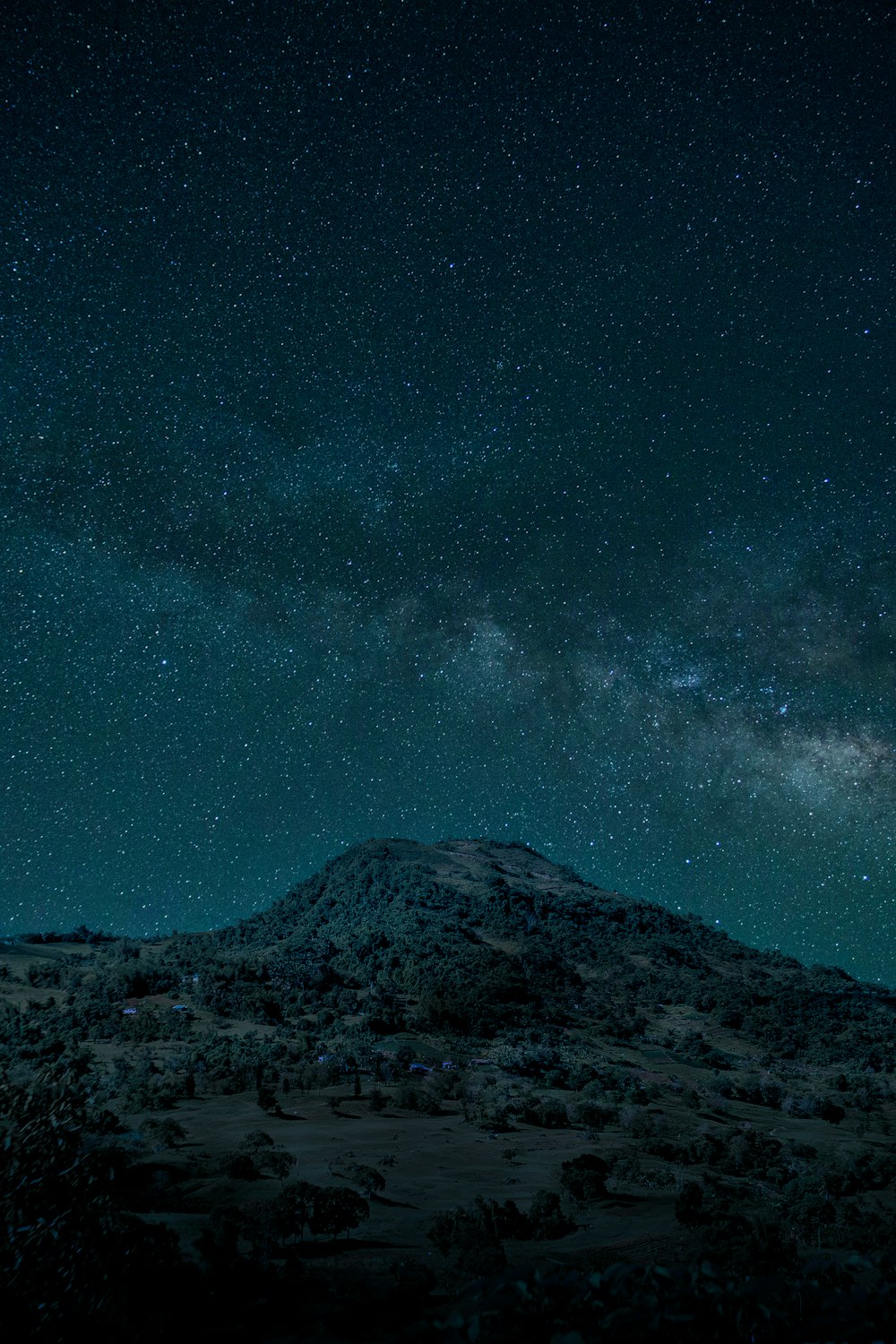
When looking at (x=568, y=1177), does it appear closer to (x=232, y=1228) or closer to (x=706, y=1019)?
(x=232, y=1228)

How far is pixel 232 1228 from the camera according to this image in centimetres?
1586

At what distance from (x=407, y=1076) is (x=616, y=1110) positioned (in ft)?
40.5

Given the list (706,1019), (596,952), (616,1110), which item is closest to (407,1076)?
(616,1110)

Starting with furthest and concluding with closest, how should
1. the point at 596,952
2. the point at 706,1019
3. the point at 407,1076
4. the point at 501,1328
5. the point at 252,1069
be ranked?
the point at 596,952 < the point at 706,1019 < the point at 407,1076 < the point at 252,1069 < the point at 501,1328

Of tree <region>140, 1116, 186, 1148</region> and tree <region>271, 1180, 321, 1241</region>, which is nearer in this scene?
tree <region>271, 1180, 321, 1241</region>

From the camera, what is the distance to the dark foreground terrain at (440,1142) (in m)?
7.27

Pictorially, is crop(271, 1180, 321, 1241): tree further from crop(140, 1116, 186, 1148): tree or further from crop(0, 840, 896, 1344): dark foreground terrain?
crop(140, 1116, 186, 1148): tree

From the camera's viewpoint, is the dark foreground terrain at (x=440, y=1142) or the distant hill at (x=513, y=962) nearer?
the dark foreground terrain at (x=440, y=1142)

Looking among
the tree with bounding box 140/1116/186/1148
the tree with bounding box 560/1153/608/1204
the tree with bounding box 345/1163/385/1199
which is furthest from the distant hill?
the tree with bounding box 345/1163/385/1199

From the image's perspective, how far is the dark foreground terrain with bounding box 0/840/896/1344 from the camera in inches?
286

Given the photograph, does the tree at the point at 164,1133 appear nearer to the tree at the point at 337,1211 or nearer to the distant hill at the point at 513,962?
the tree at the point at 337,1211

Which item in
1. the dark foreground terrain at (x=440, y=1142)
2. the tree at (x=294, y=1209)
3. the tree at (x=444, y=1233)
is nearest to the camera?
the dark foreground terrain at (x=440, y=1142)

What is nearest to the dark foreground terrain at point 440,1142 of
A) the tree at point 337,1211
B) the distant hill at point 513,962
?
the tree at point 337,1211

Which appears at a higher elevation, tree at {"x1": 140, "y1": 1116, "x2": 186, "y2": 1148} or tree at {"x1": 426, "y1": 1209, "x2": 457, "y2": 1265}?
tree at {"x1": 426, "y1": 1209, "x2": 457, "y2": 1265}
